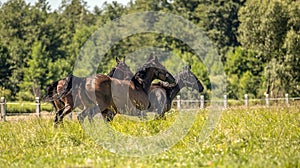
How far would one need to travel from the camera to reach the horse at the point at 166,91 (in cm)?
1548

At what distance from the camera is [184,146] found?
32.7 feet

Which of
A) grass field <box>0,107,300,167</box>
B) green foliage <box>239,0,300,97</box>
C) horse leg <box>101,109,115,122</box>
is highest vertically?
green foliage <box>239,0,300,97</box>

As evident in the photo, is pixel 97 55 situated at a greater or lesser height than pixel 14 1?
lesser

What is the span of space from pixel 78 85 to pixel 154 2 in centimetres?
5571

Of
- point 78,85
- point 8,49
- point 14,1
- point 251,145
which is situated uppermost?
point 14,1

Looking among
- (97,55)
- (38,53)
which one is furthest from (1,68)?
(97,55)

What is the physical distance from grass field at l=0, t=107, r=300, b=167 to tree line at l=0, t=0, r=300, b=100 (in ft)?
84.1

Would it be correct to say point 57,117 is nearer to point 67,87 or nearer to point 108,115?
point 67,87

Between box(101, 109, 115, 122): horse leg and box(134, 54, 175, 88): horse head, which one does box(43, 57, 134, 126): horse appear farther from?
box(101, 109, 115, 122): horse leg

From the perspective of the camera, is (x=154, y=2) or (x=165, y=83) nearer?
(x=165, y=83)

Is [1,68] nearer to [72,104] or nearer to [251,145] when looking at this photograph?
[72,104]

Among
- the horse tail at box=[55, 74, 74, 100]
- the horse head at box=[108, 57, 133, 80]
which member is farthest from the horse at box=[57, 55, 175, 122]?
the horse head at box=[108, 57, 133, 80]

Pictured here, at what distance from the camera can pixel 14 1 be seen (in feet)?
213

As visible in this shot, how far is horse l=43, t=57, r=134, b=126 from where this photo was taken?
15.1m
